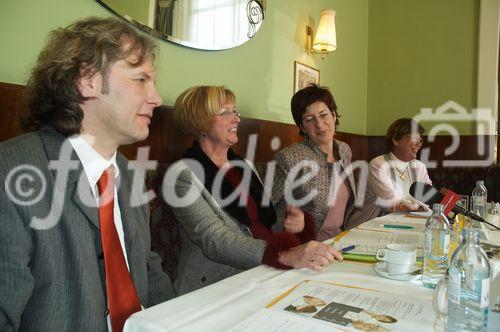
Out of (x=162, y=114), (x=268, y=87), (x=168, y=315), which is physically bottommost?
(x=168, y=315)

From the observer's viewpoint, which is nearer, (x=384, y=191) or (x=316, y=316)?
(x=316, y=316)

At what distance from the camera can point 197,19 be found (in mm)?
2197

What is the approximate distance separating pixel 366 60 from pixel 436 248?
13.2 feet

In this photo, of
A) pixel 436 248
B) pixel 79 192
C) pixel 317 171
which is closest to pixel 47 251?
pixel 79 192

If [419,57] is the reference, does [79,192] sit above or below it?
below

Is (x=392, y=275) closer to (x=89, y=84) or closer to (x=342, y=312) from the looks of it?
(x=342, y=312)

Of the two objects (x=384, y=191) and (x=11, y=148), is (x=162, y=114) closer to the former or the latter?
(x=11, y=148)

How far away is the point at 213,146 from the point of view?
1.88 meters

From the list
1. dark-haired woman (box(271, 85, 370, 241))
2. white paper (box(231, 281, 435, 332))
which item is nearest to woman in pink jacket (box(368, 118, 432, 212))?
dark-haired woman (box(271, 85, 370, 241))

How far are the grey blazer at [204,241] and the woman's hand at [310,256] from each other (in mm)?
165

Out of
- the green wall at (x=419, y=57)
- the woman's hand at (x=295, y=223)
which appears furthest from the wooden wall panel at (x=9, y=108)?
the green wall at (x=419, y=57)

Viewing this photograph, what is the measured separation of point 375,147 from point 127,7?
3561 millimetres

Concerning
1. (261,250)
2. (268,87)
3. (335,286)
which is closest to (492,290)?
(335,286)

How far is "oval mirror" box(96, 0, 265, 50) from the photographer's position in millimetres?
1864
